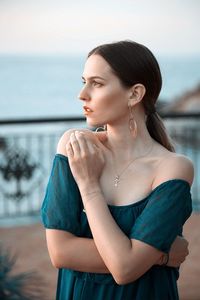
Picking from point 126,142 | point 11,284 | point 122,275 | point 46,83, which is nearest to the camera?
point 122,275

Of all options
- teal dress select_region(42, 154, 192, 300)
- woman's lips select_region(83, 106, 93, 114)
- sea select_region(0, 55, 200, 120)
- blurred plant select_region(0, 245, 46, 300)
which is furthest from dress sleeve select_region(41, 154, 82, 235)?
sea select_region(0, 55, 200, 120)

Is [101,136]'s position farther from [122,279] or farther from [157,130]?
[122,279]

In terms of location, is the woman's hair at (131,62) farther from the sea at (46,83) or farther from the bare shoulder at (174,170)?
the sea at (46,83)

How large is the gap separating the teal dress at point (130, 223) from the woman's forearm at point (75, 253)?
0.06 ft

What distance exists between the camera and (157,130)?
1.28 m

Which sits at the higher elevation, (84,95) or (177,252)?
(84,95)

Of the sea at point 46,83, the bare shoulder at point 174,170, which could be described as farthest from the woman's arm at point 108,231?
the sea at point 46,83

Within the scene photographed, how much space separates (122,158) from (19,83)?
30.3 m

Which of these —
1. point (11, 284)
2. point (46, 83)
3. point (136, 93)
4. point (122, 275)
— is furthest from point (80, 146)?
point (46, 83)

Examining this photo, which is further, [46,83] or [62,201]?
[46,83]

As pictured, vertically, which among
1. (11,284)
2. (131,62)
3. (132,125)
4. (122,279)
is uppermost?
(131,62)

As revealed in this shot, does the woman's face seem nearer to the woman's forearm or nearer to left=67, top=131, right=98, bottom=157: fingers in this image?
left=67, top=131, right=98, bottom=157: fingers

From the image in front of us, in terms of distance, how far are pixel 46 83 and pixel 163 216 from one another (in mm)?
30419

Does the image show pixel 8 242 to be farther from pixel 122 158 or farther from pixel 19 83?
pixel 19 83
